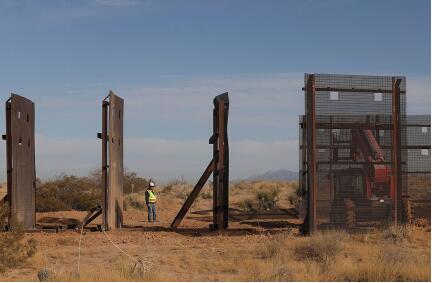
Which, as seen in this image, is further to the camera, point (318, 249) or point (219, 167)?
point (219, 167)

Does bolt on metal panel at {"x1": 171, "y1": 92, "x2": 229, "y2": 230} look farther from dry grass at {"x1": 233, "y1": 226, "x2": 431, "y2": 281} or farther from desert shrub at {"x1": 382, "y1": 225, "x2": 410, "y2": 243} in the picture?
desert shrub at {"x1": 382, "y1": 225, "x2": 410, "y2": 243}

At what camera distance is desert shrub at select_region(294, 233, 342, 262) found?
1259 cm

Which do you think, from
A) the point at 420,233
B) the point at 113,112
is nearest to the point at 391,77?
the point at 420,233

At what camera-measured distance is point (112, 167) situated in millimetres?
17922

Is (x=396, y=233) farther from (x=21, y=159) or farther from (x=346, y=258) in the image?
(x=21, y=159)

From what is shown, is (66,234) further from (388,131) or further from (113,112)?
(388,131)

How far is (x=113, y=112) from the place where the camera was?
1794cm

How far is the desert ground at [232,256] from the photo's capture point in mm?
10711

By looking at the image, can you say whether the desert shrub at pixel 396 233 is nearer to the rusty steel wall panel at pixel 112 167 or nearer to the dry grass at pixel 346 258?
the dry grass at pixel 346 258

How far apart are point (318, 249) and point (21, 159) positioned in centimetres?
869

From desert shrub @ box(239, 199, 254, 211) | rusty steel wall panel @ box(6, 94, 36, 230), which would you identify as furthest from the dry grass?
desert shrub @ box(239, 199, 254, 211)

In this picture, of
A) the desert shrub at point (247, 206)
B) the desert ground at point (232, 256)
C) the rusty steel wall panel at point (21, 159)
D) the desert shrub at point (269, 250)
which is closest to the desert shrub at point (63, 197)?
the desert shrub at point (247, 206)

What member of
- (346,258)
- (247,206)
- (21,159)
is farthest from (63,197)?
(346,258)

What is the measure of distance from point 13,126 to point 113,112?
2586mm
